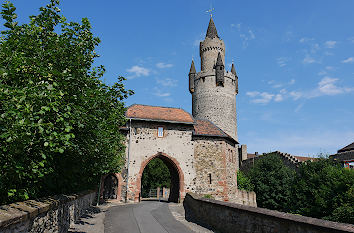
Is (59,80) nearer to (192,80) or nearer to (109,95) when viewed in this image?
(109,95)

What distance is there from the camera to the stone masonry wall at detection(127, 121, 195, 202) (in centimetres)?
2014

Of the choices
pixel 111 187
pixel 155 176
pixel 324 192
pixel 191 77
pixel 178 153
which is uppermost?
pixel 191 77

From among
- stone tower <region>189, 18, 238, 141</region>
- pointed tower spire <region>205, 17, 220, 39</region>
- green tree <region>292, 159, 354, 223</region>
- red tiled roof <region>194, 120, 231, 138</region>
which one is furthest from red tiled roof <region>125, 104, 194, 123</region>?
pointed tower spire <region>205, 17, 220, 39</region>

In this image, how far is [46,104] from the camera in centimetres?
500

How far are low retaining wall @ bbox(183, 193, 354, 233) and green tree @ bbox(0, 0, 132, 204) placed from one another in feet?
18.0

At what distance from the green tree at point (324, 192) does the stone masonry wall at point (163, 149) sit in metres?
9.30

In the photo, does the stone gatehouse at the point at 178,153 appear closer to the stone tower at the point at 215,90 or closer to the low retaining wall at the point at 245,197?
the low retaining wall at the point at 245,197

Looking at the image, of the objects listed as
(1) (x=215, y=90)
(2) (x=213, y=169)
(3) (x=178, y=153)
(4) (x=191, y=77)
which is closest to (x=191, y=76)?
(4) (x=191, y=77)

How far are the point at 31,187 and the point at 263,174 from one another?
88.2ft

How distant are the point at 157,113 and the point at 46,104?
17254mm

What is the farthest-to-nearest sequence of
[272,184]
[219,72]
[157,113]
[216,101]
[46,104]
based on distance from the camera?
[219,72] → [216,101] → [272,184] → [157,113] → [46,104]

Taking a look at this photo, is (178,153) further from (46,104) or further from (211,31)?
(211,31)

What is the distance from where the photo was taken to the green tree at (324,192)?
1620cm

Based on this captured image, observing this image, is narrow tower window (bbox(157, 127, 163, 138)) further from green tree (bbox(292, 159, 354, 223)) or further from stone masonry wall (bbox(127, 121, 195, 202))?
green tree (bbox(292, 159, 354, 223))
